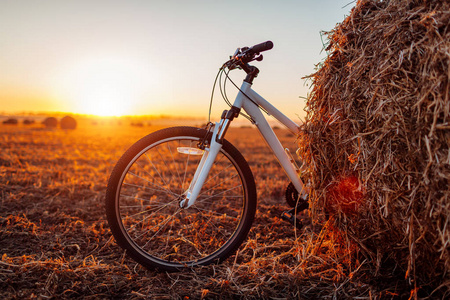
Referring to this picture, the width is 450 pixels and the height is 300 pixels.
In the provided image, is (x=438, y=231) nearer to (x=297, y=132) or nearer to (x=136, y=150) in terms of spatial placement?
(x=297, y=132)

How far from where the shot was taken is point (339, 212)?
2164mm

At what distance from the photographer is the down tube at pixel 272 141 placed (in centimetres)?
248

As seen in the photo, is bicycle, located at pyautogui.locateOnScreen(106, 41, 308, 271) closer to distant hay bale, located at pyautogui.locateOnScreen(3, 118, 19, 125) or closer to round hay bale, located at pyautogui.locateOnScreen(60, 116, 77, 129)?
round hay bale, located at pyautogui.locateOnScreen(60, 116, 77, 129)

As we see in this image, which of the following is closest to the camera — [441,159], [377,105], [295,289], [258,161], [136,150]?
[441,159]

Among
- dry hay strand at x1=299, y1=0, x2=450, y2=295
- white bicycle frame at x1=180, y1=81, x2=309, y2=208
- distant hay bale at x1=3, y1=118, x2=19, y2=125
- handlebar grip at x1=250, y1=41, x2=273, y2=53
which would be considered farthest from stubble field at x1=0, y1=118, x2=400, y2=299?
distant hay bale at x1=3, y1=118, x2=19, y2=125

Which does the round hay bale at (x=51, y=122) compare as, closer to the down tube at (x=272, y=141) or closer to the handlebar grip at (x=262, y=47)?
the down tube at (x=272, y=141)

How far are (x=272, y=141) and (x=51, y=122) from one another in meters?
21.1

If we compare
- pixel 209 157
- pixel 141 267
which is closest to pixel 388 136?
pixel 209 157

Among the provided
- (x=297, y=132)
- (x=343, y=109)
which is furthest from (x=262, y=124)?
(x=343, y=109)

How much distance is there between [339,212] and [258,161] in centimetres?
501

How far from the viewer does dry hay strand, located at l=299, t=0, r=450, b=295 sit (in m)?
1.67

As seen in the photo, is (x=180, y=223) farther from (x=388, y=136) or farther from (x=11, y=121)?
(x=11, y=121)

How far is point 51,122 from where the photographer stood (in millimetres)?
19781

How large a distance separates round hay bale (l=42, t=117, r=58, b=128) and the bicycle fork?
2062 cm
